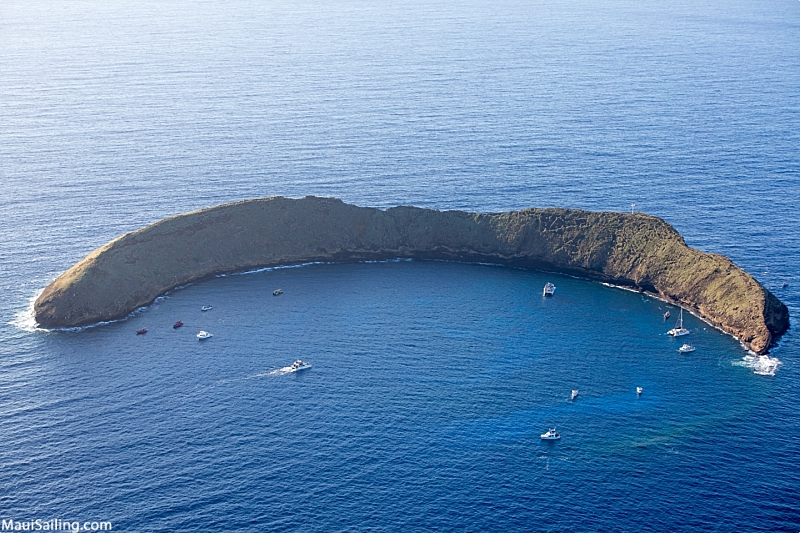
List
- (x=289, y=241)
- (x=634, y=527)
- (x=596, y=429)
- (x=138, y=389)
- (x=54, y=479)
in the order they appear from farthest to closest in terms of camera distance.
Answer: (x=289, y=241) → (x=138, y=389) → (x=596, y=429) → (x=54, y=479) → (x=634, y=527)

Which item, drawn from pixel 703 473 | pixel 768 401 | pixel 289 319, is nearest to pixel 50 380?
pixel 289 319

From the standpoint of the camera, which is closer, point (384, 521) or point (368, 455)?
point (384, 521)

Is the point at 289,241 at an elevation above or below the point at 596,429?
above

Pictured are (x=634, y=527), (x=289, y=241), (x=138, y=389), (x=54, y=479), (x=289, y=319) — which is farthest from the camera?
(x=289, y=241)

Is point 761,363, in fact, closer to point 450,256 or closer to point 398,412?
point 398,412

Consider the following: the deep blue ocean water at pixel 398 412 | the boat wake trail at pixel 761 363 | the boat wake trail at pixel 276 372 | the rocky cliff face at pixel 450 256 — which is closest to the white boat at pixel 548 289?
the deep blue ocean water at pixel 398 412

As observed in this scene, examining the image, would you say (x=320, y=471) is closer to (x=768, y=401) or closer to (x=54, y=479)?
(x=54, y=479)

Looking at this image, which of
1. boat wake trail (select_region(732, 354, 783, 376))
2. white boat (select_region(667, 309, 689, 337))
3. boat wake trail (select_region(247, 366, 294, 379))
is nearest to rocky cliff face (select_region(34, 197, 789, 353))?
boat wake trail (select_region(732, 354, 783, 376))

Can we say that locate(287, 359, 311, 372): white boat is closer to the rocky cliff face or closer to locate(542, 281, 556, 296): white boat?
the rocky cliff face
